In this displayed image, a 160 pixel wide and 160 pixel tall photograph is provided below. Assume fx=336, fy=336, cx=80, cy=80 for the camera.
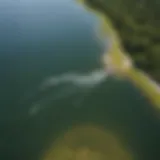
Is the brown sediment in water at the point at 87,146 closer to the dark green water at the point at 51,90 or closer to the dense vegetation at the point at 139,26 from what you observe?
the dark green water at the point at 51,90

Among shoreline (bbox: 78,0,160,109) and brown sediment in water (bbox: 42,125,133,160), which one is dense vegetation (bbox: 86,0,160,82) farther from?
brown sediment in water (bbox: 42,125,133,160)

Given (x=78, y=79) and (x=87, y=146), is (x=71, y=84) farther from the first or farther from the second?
(x=87, y=146)

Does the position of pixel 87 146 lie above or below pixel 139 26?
below

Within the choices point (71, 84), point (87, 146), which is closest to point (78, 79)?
point (71, 84)

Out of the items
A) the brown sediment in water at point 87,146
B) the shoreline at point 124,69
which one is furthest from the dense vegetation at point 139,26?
the brown sediment in water at point 87,146

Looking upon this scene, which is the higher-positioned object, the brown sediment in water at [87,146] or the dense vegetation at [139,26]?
the dense vegetation at [139,26]

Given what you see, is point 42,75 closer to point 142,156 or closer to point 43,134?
point 43,134
